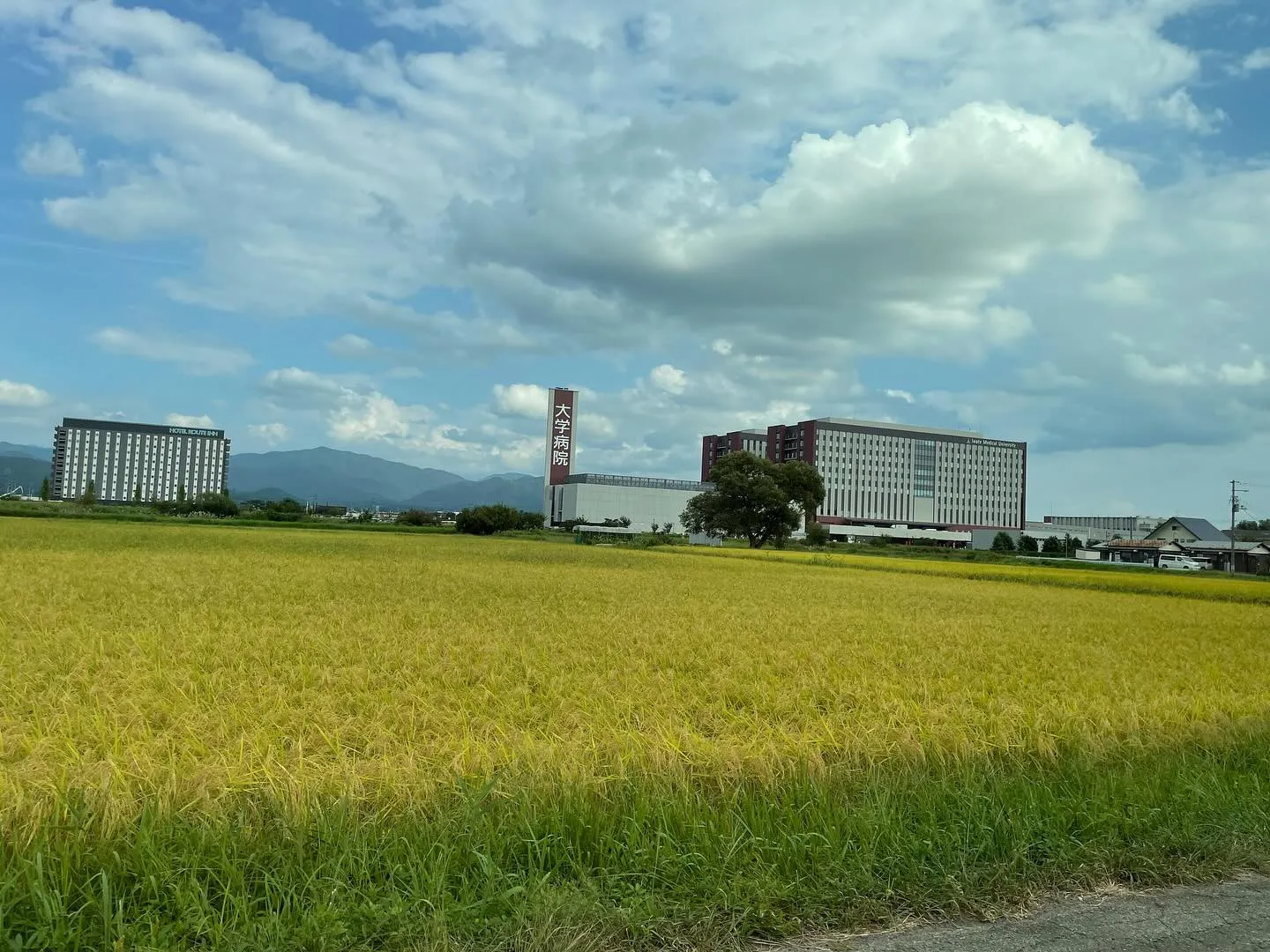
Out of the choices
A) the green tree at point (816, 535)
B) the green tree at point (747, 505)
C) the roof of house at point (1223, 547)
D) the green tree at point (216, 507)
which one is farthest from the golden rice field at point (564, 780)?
the green tree at point (216, 507)

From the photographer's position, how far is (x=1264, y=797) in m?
6.03

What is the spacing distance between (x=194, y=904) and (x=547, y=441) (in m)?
195

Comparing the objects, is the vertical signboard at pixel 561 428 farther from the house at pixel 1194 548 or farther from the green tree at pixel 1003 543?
the house at pixel 1194 548

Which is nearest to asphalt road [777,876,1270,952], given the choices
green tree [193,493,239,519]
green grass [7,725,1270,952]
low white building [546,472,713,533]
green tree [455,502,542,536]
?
green grass [7,725,1270,952]

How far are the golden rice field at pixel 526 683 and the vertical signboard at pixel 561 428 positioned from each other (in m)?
172

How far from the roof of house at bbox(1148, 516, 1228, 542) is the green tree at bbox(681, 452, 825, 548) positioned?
237 ft

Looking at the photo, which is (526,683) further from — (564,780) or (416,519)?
(416,519)

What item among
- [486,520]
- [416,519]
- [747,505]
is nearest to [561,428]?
[416,519]

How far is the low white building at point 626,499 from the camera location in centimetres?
17200

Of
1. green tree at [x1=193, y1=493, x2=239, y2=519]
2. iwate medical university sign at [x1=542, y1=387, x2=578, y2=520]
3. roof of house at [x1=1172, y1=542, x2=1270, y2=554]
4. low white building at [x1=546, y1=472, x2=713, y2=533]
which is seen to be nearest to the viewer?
roof of house at [x1=1172, y1=542, x2=1270, y2=554]

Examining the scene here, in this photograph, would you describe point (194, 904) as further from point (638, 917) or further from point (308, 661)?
point (308, 661)

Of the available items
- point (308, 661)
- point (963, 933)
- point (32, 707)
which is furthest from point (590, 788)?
point (308, 661)

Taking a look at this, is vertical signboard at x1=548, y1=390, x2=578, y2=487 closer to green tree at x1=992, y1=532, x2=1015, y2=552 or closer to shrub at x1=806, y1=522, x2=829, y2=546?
shrub at x1=806, y1=522, x2=829, y2=546

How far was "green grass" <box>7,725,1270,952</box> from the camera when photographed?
3.68 metres
